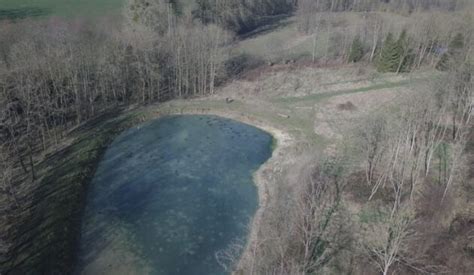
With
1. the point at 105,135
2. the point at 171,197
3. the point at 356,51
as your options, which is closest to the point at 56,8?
the point at 105,135

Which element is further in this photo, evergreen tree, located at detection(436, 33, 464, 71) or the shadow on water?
the shadow on water

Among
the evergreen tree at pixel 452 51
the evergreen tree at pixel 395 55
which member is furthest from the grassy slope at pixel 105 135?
the evergreen tree at pixel 452 51

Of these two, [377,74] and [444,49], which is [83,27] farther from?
[444,49]

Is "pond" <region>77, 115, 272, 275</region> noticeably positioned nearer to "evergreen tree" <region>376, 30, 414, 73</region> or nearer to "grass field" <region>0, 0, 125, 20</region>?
"evergreen tree" <region>376, 30, 414, 73</region>

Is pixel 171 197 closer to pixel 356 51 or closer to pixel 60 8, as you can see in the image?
pixel 356 51

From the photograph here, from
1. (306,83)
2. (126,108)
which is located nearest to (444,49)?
(306,83)

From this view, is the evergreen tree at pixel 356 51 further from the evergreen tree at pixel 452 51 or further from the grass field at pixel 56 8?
the grass field at pixel 56 8

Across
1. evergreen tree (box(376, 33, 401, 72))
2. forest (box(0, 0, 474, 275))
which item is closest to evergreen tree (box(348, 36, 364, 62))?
forest (box(0, 0, 474, 275))
